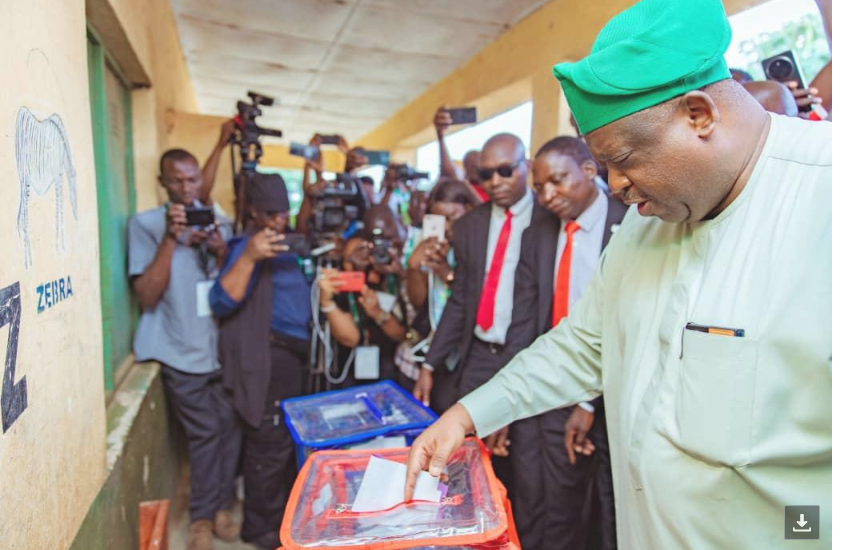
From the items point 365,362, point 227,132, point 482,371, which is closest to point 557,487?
point 482,371

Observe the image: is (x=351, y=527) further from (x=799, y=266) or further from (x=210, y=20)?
(x=210, y=20)

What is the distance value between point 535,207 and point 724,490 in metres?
1.44

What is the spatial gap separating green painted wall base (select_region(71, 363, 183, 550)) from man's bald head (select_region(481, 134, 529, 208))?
60.1 inches

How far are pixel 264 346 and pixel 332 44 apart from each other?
8.77 feet

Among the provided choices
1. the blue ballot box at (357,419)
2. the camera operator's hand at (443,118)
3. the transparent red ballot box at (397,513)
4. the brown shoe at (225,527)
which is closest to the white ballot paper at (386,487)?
the transparent red ballot box at (397,513)

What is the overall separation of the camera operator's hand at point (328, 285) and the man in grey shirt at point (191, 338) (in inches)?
20.4

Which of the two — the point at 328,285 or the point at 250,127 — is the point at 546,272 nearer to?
the point at 328,285

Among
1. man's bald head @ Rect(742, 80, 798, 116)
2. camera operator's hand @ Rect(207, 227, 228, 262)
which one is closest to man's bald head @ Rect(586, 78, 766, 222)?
man's bald head @ Rect(742, 80, 798, 116)

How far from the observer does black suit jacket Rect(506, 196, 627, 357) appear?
1841mm

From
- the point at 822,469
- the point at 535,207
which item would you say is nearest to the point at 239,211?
the point at 535,207

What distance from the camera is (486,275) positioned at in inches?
82.4

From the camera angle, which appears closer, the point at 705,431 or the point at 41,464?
the point at 705,431

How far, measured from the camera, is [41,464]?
0.92 meters

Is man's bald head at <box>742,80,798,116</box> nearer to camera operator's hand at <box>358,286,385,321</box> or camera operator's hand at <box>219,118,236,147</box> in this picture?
camera operator's hand at <box>358,286,385,321</box>
